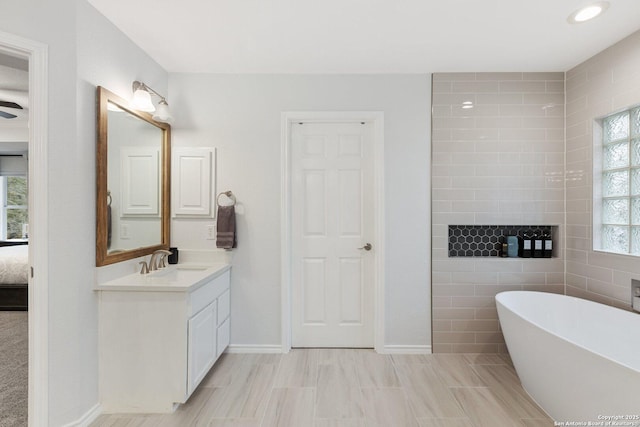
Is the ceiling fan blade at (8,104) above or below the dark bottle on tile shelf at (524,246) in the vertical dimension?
above

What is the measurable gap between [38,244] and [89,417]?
1084 millimetres

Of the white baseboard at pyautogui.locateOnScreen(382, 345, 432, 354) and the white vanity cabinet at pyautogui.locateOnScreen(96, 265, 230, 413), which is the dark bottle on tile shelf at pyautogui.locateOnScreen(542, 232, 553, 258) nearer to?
the white baseboard at pyautogui.locateOnScreen(382, 345, 432, 354)

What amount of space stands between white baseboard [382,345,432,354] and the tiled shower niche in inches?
34.2

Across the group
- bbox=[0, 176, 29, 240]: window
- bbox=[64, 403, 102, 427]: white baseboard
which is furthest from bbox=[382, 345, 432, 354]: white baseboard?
bbox=[0, 176, 29, 240]: window

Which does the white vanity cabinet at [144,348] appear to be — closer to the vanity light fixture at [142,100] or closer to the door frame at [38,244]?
the door frame at [38,244]

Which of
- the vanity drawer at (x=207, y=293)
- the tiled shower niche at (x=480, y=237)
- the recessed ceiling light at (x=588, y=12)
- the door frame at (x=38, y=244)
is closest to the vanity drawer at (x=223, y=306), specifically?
the vanity drawer at (x=207, y=293)

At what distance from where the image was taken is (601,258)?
2352 millimetres

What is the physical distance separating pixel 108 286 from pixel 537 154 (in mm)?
3438

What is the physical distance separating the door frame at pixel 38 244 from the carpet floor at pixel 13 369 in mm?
497

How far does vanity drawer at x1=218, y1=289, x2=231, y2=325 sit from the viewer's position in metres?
2.45

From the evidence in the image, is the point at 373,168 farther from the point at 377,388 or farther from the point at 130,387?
the point at 130,387

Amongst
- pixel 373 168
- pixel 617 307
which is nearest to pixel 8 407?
pixel 373 168

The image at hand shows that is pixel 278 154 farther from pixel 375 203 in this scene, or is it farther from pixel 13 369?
pixel 13 369

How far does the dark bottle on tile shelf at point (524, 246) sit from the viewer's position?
273 centimetres
